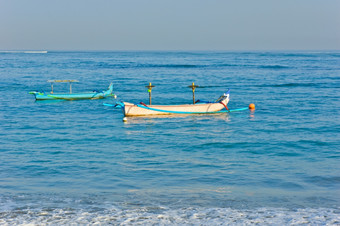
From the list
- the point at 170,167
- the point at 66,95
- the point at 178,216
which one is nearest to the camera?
the point at 178,216

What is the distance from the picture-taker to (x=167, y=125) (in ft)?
98.4

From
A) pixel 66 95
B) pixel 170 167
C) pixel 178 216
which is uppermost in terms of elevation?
pixel 66 95

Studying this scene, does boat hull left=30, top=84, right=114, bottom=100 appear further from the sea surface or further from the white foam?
the white foam

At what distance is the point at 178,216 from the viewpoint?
504 inches

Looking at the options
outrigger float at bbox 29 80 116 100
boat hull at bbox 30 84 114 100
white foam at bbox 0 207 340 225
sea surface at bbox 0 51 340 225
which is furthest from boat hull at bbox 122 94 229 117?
white foam at bbox 0 207 340 225

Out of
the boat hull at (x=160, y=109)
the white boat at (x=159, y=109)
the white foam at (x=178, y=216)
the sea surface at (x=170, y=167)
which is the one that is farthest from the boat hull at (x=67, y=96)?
the white foam at (x=178, y=216)

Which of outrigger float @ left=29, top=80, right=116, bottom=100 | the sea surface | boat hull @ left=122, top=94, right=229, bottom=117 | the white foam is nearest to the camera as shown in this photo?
the white foam

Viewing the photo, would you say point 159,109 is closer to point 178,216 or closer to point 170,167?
point 170,167

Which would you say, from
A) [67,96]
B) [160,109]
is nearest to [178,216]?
[160,109]

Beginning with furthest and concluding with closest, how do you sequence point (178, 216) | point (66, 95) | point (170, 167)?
point (66, 95) < point (170, 167) < point (178, 216)

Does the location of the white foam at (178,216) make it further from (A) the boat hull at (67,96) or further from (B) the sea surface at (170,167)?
(A) the boat hull at (67,96)

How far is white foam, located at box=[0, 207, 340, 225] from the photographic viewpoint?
40.5ft

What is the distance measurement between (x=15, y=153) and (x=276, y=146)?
44.3ft

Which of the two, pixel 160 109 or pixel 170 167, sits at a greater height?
pixel 160 109
